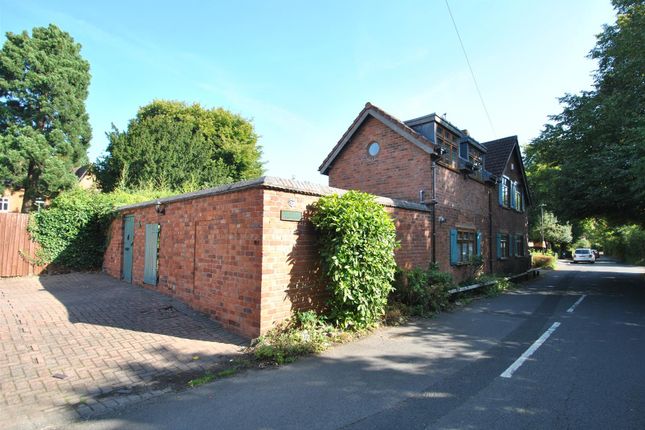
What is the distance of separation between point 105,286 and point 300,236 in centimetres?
720

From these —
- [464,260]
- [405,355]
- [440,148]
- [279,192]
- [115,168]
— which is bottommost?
[405,355]

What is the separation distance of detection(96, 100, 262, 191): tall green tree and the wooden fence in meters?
9.12

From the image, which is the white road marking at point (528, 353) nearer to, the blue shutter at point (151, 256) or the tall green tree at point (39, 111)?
the blue shutter at point (151, 256)

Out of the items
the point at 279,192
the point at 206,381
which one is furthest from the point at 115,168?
the point at 206,381

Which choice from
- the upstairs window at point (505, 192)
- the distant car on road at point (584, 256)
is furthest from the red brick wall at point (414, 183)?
the distant car on road at point (584, 256)

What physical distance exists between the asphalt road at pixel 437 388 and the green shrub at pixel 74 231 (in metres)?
11.0

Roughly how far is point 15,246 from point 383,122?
559 inches

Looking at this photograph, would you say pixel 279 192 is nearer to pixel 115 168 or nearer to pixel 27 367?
pixel 27 367

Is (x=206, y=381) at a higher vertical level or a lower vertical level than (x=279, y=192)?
lower

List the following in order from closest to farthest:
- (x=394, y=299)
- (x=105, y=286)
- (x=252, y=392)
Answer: (x=252, y=392) < (x=394, y=299) < (x=105, y=286)

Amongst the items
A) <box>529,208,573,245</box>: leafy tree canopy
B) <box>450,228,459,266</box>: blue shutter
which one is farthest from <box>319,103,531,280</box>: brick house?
<box>529,208,573,245</box>: leafy tree canopy

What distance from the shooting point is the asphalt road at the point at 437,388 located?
11.7 feet

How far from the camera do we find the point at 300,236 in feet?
21.9

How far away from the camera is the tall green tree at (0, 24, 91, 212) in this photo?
20.5 m
